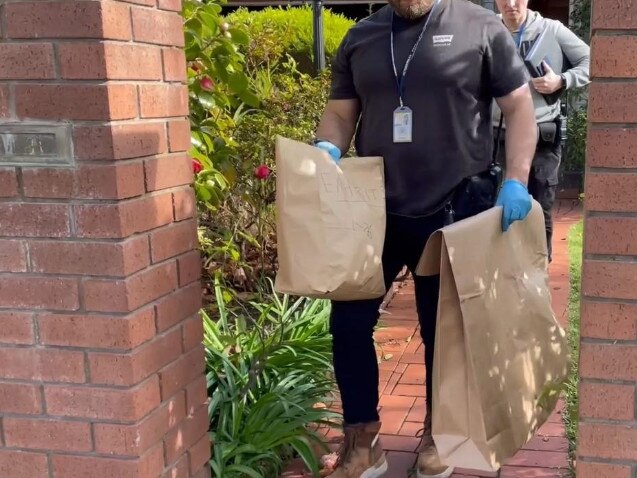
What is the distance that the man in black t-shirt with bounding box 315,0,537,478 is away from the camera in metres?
2.46

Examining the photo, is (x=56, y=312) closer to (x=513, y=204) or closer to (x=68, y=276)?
(x=68, y=276)

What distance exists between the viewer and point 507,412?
2.26 m

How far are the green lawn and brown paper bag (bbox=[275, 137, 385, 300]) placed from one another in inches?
29.7

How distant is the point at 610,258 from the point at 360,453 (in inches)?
48.9

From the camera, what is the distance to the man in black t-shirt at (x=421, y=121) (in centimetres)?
246

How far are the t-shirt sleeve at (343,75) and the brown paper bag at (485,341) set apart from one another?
72 cm

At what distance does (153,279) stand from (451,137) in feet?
3.38

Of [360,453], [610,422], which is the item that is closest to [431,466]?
[360,453]

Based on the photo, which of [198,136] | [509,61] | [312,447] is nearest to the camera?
[509,61]

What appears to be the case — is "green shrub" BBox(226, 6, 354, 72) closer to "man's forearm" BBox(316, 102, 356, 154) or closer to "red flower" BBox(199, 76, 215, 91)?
"red flower" BBox(199, 76, 215, 91)

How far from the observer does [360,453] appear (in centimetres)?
268

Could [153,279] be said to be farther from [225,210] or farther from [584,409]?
[225,210]

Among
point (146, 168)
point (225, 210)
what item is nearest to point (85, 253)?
point (146, 168)

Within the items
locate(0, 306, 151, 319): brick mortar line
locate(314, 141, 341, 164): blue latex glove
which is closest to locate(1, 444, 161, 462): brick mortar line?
locate(0, 306, 151, 319): brick mortar line
